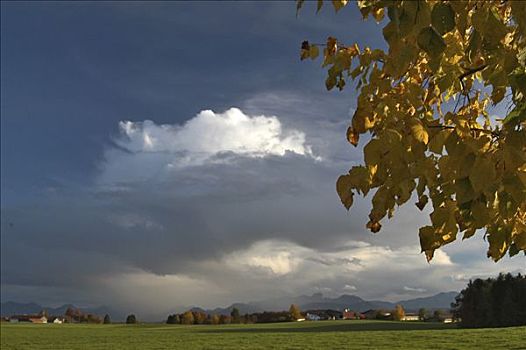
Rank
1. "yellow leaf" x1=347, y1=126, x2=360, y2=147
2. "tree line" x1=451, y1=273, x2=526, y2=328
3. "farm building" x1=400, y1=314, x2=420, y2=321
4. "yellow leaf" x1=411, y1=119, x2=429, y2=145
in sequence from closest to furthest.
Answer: "yellow leaf" x1=411, y1=119, x2=429, y2=145, "yellow leaf" x1=347, y1=126, x2=360, y2=147, "tree line" x1=451, y1=273, x2=526, y2=328, "farm building" x1=400, y1=314, x2=420, y2=321

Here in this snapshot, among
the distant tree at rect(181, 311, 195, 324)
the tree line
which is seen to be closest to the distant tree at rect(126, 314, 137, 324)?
the distant tree at rect(181, 311, 195, 324)

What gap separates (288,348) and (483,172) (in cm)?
3225

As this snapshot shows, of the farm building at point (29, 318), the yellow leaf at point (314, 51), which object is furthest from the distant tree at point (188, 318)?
the yellow leaf at point (314, 51)

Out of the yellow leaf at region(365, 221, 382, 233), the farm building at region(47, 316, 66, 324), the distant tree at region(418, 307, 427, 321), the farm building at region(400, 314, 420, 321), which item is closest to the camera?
the yellow leaf at region(365, 221, 382, 233)

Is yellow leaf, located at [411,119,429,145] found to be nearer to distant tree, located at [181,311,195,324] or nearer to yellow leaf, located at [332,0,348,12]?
yellow leaf, located at [332,0,348,12]

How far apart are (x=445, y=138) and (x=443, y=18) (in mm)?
1110

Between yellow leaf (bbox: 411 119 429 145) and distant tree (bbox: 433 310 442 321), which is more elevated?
yellow leaf (bbox: 411 119 429 145)

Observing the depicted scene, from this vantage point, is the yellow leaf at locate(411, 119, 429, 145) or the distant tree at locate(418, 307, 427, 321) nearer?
the yellow leaf at locate(411, 119, 429, 145)

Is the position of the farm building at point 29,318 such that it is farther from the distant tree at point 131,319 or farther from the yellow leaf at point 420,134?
the yellow leaf at point 420,134

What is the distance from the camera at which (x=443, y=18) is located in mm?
3590

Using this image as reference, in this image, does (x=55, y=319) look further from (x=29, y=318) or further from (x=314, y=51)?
(x=314, y=51)

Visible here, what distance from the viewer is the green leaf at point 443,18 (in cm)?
358

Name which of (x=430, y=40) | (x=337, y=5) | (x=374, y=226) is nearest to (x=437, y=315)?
(x=374, y=226)

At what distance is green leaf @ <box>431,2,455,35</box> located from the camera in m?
3.58
